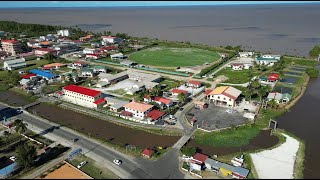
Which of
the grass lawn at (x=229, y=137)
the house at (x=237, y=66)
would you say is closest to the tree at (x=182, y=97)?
the grass lawn at (x=229, y=137)

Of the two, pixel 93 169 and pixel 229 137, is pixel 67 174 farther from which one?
pixel 229 137

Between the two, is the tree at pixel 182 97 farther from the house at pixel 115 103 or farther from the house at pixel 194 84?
the house at pixel 115 103

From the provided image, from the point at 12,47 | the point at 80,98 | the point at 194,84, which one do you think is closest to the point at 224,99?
the point at 194,84

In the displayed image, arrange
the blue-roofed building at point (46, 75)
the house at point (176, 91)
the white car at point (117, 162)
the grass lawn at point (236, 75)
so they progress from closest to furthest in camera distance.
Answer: the white car at point (117, 162) → the house at point (176, 91) → the grass lawn at point (236, 75) → the blue-roofed building at point (46, 75)

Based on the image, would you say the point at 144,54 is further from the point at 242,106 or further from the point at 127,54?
the point at 242,106

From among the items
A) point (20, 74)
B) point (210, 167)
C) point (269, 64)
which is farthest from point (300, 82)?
point (20, 74)

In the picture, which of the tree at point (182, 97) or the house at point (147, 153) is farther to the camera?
the tree at point (182, 97)

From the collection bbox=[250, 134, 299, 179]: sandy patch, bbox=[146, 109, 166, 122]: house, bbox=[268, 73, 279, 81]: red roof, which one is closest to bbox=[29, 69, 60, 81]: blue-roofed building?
bbox=[146, 109, 166, 122]: house
